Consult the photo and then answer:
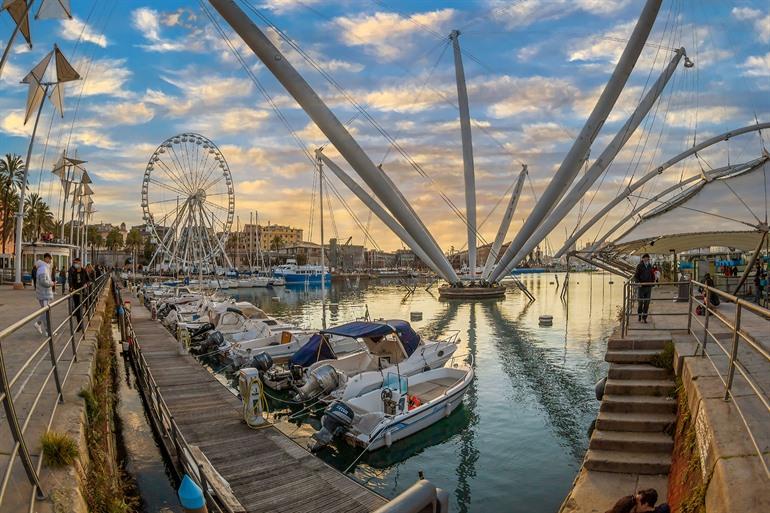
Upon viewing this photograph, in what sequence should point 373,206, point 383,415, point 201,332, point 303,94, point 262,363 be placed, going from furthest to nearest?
point 373,206
point 201,332
point 303,94
point 262,363
point 383,415

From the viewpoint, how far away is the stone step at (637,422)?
6938mm

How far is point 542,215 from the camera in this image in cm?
3600

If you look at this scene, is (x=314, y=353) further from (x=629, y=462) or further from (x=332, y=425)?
(x=629, y=462)

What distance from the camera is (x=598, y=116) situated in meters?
29.5

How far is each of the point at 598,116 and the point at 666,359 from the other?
24.9m

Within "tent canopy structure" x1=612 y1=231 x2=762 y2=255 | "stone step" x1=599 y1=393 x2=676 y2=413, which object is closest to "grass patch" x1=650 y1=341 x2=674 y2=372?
"stone step" x1=599 y1=393 x2=676 y2=413

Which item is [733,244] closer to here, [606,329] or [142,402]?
[606,329]

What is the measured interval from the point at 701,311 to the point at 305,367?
10.9m

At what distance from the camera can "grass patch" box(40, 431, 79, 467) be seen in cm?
431

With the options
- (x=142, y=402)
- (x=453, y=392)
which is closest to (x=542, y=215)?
(x=453, y=392)

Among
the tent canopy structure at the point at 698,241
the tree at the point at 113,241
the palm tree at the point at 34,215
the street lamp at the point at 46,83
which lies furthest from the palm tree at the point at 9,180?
the tree at the point at 113,241

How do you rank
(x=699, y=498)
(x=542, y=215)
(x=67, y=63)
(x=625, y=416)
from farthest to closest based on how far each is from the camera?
1. (x=542, y=215)
2. (x=67, y=63)
3. (x=625, y=416)
4. (x=699, y=498)

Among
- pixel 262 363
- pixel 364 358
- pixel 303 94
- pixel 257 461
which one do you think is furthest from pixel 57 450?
pixel 303 94

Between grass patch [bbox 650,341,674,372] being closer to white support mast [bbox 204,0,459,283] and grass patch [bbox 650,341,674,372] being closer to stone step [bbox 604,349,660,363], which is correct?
stone step [bbox 604,349,660,363]
